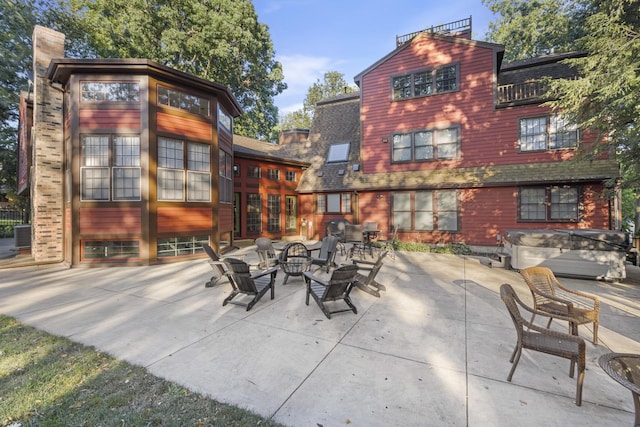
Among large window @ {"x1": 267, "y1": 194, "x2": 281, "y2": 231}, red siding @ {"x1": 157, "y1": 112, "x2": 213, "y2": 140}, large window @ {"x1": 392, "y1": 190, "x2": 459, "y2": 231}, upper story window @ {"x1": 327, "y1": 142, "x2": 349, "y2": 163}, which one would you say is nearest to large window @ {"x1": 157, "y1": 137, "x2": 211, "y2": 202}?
red siding @ {"x1": 157, "y1": 112, "x2": 213, "y2": 140}

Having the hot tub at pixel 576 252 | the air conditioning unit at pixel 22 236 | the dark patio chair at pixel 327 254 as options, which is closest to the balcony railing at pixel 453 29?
the hot tub at pixel 576 252

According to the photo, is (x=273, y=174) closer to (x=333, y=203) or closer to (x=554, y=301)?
(x=333, y=203)

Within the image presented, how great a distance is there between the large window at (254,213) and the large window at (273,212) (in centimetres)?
56

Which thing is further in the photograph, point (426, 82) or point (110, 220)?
point (426, 82)

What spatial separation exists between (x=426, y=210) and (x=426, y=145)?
3.14 metres

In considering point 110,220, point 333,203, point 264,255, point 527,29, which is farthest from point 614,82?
point 527,29

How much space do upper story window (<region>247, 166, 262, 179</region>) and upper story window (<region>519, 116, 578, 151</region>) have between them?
40.3ft

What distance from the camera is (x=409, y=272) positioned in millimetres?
7770

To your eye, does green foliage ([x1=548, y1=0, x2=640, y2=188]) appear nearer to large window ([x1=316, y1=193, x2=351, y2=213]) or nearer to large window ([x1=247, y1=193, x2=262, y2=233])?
large window ([x1=316, y1=193, x2=351, y2=213])

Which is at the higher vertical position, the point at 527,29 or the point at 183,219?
the point at 527,29

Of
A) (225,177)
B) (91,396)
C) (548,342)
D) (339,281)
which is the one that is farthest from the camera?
(225,177)

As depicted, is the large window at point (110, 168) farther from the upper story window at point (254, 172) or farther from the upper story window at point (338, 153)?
the upper story window at point (338, 153)

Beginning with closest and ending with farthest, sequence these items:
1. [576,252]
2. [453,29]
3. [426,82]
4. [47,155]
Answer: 1. [576,252]
2. [47,155]
3. [426,82]
4. [453,29]

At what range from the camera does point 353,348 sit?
348cm
